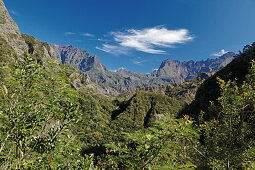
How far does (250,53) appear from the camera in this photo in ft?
266

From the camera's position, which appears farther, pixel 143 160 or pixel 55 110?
pixel 55 110

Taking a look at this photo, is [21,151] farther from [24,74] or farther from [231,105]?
[231,105]

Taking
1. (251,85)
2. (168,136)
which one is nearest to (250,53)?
(251,85)

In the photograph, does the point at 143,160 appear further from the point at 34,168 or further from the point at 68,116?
the point at 34,168

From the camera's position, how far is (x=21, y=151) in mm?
4484

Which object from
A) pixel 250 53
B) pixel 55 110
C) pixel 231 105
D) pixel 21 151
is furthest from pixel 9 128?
pixel 250 53

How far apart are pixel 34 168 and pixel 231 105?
9082 mm

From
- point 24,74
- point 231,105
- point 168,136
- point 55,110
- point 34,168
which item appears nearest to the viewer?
point 168,136

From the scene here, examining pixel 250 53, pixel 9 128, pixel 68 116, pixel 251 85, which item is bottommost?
pixel 9 128

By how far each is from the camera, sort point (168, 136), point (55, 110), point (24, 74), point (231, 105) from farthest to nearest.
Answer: point (231, 105), point (55, 110), point (24, 74), point (168, 136)

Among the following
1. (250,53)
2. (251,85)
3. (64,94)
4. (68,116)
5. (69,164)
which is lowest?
(69,164)

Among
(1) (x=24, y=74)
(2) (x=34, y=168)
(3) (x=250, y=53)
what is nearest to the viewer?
(2) (x=34, y=168)

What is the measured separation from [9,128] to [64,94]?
1625 millimetres

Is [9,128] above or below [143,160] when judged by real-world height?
above
